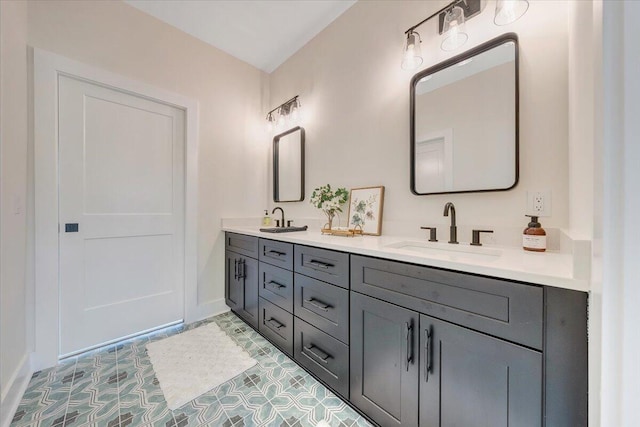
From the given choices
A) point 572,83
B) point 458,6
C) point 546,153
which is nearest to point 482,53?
point 458,6

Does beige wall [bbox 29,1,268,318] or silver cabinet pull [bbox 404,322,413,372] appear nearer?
silver cabinet pull [bbox 404,322,413,372]

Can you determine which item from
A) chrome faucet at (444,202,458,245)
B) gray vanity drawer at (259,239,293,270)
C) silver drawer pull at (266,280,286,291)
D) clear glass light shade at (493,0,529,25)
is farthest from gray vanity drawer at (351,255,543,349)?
clear glass light shade at (493,0,529,25)

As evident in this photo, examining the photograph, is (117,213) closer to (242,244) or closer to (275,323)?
(242,244)

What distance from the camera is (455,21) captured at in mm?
1334

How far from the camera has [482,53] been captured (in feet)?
4.28

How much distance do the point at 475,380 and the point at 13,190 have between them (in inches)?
92.2

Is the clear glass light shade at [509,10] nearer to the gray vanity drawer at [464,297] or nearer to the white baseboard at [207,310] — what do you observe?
the gray vanity drawer at [464,297]

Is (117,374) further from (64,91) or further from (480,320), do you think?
(480,320)

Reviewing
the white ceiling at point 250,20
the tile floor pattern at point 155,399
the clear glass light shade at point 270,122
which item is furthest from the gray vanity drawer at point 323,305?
the white ceiling at point 250,20

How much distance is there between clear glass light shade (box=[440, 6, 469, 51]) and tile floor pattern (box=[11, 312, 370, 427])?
2.01 metres

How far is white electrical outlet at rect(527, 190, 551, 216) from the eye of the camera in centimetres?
112

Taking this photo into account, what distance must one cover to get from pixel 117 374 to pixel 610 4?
8.34 ft

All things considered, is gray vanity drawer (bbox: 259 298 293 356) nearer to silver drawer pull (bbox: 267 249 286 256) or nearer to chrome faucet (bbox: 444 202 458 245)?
silver drawer pull (bbox: 267 249 286 256)

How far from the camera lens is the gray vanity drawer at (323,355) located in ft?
4.14
